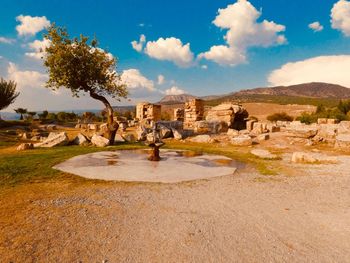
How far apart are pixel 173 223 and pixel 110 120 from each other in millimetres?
12935

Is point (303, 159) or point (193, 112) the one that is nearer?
point (303, 159)

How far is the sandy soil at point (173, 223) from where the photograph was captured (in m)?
4.01

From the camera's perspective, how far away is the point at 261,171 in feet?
31.8

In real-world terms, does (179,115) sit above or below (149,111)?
below

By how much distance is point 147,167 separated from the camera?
32.3ft

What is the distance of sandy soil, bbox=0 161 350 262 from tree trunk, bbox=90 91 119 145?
885 centimetres

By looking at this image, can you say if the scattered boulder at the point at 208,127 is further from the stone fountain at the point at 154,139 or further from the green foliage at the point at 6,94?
the green foliage at the point at 6,94

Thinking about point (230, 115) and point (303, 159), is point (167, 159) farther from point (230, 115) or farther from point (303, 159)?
point (230, 115)

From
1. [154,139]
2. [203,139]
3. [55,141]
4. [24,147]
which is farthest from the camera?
[203,139]

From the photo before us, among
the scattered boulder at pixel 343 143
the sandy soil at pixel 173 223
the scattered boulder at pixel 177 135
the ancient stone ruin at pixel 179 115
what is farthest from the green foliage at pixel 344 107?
the sandy soil at pixel 173 223

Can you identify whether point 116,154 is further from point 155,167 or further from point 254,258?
point 254,258

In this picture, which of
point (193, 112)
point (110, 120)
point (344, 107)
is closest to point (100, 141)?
point (110, 120)

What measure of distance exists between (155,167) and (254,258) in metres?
6.30

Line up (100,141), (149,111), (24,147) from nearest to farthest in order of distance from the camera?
(24,147)
(100,141)
(149,111)
